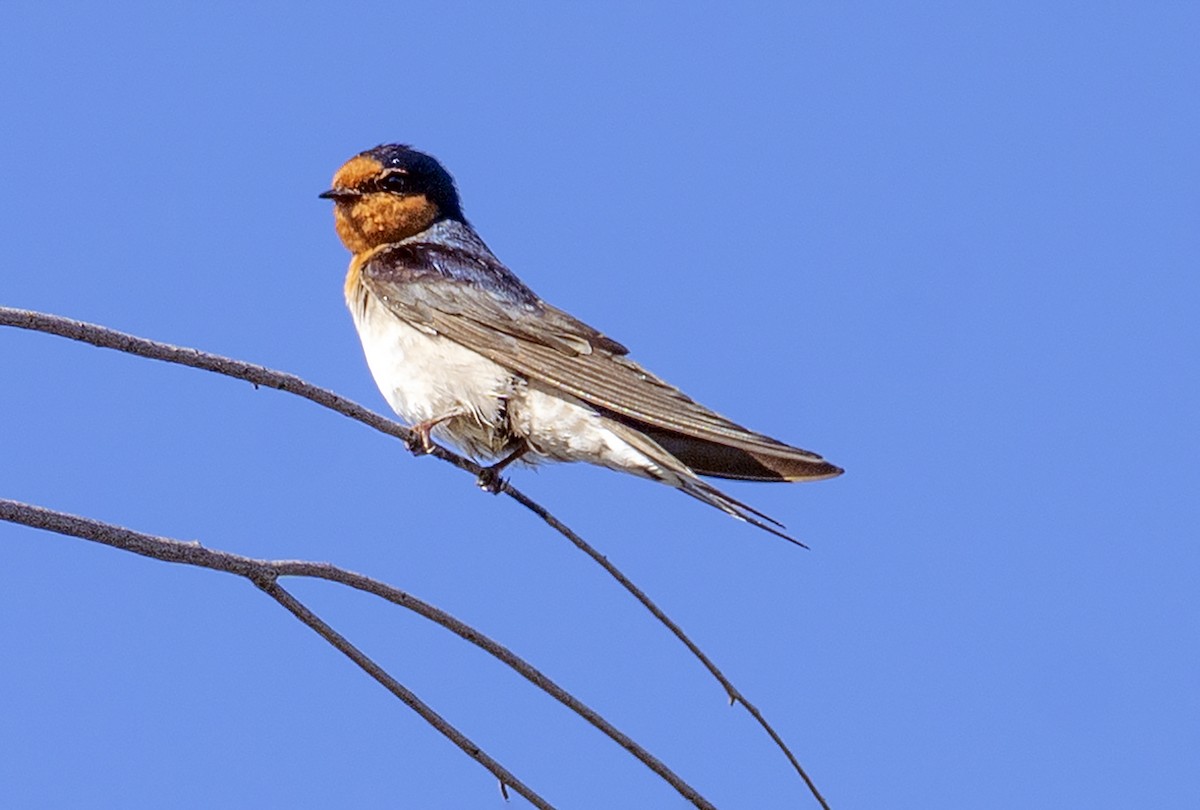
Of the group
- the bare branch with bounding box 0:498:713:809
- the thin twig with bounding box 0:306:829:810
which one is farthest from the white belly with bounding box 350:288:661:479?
the bare branch with bounding box 0:498:713:809

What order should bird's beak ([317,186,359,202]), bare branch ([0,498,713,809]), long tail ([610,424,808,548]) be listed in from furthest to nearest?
bird's beak ([317,186,359,202])
long tail ([610,424,808,548])
bare branch ([0,498,713,809])

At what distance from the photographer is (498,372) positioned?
394cm

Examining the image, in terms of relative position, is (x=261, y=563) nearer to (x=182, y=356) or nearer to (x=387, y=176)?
(x=182, y=356)

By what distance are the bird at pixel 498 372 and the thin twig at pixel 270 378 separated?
919mm

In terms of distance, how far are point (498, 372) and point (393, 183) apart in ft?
3.24

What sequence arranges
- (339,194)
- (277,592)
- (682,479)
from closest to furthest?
(277,592) → (682,479) → (339,194)

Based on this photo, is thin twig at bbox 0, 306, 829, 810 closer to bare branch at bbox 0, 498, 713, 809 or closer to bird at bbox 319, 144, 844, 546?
bare branch at bbox 0, 498, 713, 809

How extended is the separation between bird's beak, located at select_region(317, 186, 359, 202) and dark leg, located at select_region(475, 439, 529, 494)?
3.66 ft

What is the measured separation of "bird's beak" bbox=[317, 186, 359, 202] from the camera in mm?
4616

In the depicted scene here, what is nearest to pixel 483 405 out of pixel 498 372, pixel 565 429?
pixel 498 372

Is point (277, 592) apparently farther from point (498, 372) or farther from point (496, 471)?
point (498, 372)

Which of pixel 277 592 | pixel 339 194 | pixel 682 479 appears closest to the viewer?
pixel 277 592

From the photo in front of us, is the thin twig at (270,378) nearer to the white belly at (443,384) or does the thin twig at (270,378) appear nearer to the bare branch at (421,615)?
the bare branch at (421,615)

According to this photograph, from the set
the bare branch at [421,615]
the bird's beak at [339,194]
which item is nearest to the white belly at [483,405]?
the bird's beak at [339,194]
